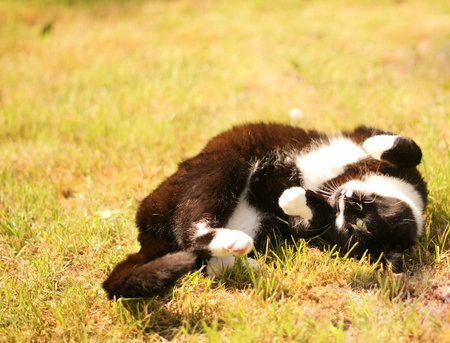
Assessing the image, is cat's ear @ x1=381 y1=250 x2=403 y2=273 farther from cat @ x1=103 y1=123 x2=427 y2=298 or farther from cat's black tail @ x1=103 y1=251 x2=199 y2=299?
cat's black tail @ x1=103 y1=251 x2=199 y2=299

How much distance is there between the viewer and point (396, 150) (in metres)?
2.53

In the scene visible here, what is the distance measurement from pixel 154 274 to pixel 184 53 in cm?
423

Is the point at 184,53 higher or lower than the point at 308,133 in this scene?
higher

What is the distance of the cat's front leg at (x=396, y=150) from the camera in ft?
8.24

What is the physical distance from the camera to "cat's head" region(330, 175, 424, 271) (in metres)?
2.28

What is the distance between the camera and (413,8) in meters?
6.32

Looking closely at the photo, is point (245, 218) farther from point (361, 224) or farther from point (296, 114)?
point (296, 114)

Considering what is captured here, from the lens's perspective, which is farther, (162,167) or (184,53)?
(184,53)

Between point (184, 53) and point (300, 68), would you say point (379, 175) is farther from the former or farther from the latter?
point (184, 53)

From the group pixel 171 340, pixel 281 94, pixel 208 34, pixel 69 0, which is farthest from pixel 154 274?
pixel 69 0

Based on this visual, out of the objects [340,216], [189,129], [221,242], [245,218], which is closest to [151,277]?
[221,242]

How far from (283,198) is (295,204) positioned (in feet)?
0.26

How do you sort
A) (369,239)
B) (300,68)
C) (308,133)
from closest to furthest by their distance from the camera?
(369,239) < (308,133) < (300,68)

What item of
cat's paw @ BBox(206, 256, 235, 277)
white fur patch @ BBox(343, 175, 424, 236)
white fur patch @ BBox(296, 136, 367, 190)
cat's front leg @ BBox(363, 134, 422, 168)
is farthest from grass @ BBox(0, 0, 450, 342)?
white fur patch @ BBox(296, 136, 367, 190)
